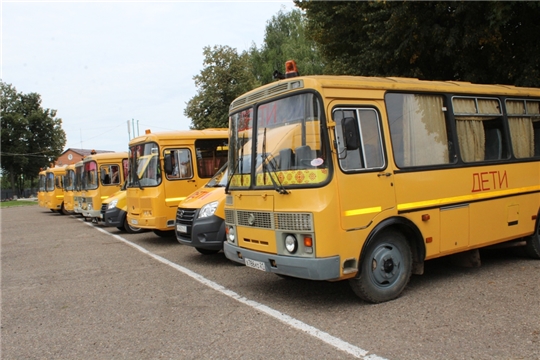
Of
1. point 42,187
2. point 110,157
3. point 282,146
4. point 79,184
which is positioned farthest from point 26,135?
point 282,146

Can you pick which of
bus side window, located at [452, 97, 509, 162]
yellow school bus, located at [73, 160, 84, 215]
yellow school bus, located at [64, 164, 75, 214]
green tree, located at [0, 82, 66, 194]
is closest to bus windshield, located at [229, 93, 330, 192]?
bus side window, located at [452, 97, 509, 162]

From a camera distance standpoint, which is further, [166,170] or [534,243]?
[166,170]

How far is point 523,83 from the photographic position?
11.4 metres

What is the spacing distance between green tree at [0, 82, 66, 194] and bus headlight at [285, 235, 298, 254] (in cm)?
6601

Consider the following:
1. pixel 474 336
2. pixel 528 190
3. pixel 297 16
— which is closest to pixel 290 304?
pixel 474 336

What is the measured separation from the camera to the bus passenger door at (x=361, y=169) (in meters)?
5.55

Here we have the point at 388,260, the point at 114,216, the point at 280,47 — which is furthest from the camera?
the point at 280,47

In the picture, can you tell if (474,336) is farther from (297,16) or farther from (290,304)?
(297,16)

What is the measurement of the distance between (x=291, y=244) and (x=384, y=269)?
4.06ft

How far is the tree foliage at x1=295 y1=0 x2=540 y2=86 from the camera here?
1101cm

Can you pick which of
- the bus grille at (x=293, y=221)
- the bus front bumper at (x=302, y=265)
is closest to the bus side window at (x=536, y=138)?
the bus front bumper at (x=302, y=265)

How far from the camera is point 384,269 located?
19.5 ft

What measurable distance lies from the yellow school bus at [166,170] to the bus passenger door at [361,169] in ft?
22.6

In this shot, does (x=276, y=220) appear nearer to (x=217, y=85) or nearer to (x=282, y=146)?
(x=282, y=146)
